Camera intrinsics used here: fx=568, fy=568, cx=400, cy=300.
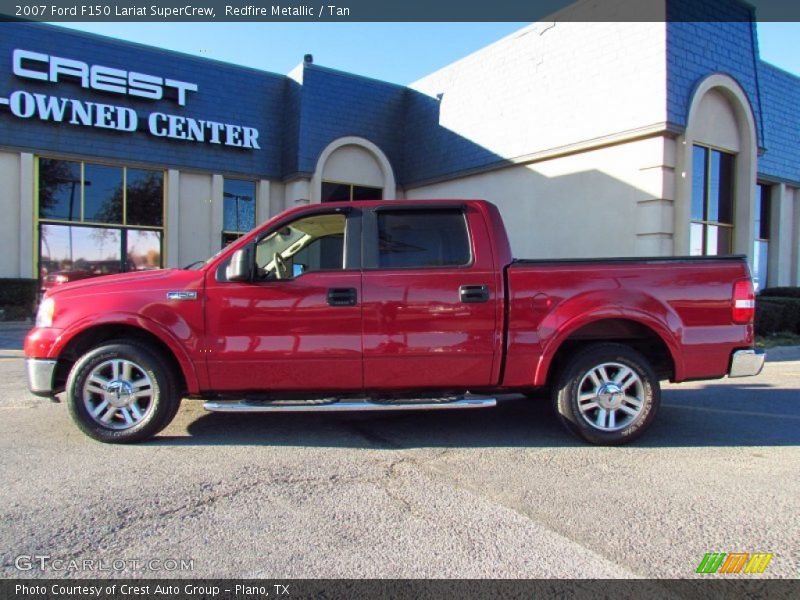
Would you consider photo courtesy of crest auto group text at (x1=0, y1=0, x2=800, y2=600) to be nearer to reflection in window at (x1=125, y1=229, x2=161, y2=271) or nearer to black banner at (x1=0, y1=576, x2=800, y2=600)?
black banner at (x1=0, y1=576, x2=800, y2=600)

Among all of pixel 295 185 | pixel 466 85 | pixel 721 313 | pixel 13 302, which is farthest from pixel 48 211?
pixel 721 313

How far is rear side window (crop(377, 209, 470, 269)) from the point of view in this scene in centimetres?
486

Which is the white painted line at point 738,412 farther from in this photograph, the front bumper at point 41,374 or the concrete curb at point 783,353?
the front bumper at point 41,374

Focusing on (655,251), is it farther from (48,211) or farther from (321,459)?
(48,211)

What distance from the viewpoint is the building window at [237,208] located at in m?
16.8

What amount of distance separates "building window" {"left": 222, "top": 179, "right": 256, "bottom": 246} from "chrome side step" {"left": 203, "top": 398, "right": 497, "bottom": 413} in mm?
12838

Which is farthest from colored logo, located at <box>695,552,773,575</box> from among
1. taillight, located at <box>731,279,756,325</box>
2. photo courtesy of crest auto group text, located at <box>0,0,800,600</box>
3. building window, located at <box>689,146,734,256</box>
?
building window, located at <box>689,146,734,256</box>

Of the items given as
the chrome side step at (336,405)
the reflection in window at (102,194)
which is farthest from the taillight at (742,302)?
the reflection in window at (102,194)

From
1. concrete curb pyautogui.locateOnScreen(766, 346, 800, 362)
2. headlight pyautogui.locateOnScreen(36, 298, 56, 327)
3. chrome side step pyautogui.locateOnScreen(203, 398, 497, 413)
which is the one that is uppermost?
headlight pyautogui.locateOnScreen(36, 298, 56, 327)

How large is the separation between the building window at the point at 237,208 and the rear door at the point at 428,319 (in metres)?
13.0

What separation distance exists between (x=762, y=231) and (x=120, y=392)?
1794cm

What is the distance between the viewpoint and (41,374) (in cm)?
468

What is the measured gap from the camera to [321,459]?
14.5 ft

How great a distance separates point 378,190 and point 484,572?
16.0 meters
